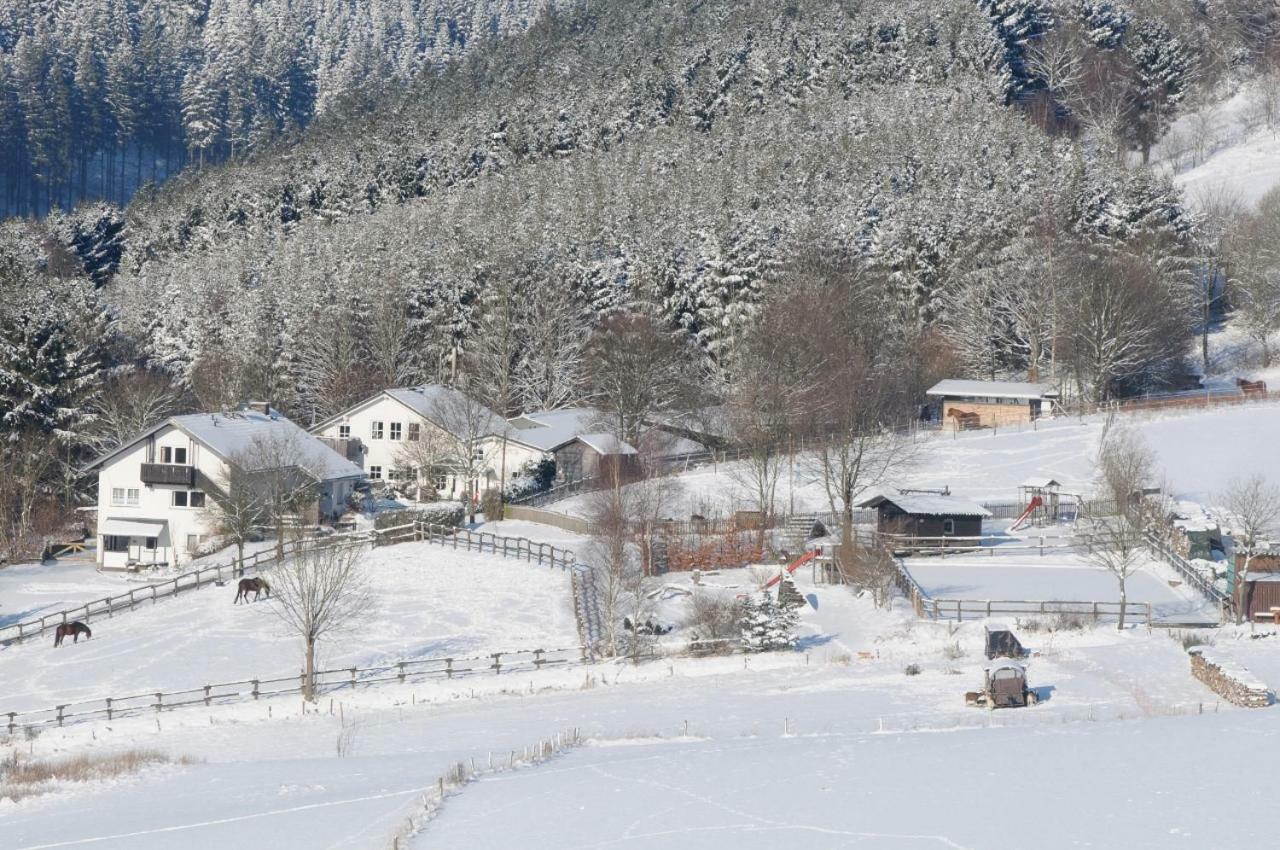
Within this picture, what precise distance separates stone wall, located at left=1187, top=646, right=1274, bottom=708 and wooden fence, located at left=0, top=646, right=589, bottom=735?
15.4m

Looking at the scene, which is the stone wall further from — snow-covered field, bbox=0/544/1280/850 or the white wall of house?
the white wall of house

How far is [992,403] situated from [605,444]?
2091 centimetres

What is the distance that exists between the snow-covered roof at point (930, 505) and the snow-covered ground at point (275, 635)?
1186 cm

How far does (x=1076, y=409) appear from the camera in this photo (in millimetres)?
75125

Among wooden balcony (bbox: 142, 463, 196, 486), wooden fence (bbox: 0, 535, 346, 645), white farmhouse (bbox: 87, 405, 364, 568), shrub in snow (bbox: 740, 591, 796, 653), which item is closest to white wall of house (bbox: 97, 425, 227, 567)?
white farmhouse (bbox: 87, 405, 364, 568)

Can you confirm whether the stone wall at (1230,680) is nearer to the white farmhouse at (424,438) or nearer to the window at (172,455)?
the white farmhouse at (424,438)

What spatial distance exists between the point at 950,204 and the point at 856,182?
10.5 metres

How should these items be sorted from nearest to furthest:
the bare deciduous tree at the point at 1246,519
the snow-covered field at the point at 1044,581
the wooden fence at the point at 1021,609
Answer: the bare deciduous tree at the point at 1246,519 → the wooden fence at the point at 1021,609 → the snow-covered field at the point at 1044,581

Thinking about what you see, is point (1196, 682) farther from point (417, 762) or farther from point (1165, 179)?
point (1165, 179)

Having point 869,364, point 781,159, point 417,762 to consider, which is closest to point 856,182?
point 781,159

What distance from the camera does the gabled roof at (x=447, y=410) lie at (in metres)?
67.9

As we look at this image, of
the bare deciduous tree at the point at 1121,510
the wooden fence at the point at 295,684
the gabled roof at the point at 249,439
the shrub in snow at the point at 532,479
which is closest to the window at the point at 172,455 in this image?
the gabled roof at the point at 249,439

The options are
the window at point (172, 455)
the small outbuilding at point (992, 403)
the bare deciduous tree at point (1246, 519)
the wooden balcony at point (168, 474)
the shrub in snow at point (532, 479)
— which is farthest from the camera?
the small outbuilding at point (992, 403)

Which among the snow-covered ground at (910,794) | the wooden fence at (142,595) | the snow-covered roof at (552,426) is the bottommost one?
the snow-covered ground at (910,794)
